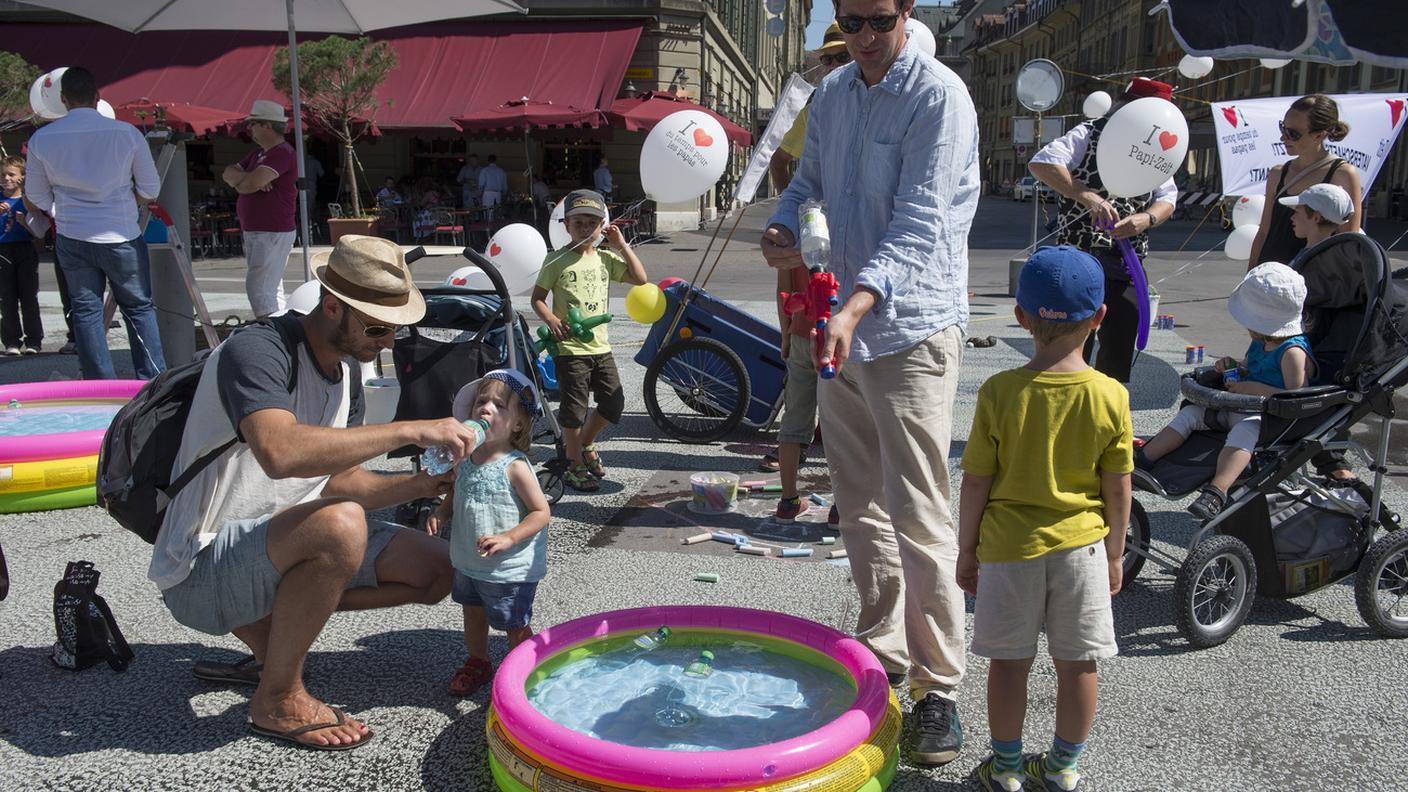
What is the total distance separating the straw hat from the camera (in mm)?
2859

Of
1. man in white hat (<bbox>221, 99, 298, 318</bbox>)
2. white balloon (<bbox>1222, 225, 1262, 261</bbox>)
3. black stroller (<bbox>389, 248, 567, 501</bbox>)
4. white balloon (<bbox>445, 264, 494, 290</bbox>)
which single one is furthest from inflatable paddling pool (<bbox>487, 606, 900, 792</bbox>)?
white balloon (<bbox>1222, 225, 1262, 261</bbox>)

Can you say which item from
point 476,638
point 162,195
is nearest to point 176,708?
point 476,638

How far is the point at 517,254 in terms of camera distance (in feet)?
21.6

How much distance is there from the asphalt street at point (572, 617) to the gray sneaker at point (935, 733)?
0.05 m

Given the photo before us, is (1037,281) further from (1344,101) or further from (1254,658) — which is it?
(1344,101)

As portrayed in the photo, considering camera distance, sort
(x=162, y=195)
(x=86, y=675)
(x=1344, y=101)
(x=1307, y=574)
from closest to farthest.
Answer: (x=86, y=675) → (x=1307, y=574) → (x=162, y=195) → (x=1344, y=101)

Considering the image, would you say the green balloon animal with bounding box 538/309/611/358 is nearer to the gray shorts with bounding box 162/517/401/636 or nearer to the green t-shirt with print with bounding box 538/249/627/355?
the green t-shirt with print with bounding box 538/249/627/355

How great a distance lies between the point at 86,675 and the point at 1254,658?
3.81 meters

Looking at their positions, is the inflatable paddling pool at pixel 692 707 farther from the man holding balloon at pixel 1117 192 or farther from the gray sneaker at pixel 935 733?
the man holding balloon at pixel 1117 192

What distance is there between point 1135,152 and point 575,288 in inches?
123

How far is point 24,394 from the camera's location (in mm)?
6324

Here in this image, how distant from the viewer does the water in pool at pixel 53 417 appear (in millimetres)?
5922

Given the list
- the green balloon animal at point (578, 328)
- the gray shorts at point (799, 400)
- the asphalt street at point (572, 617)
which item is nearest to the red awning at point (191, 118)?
the green balloon animal at point (578, 328)

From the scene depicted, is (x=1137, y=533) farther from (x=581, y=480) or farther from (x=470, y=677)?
(x=581, y=480)
